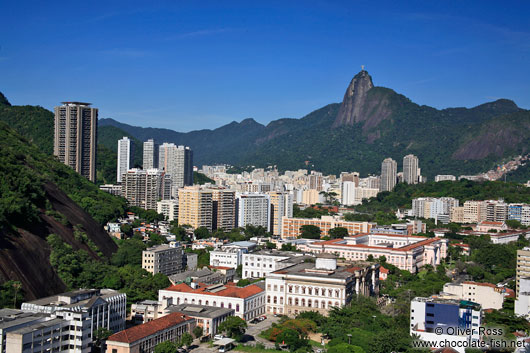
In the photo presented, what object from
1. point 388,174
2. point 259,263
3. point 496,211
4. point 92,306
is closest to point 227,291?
point 92,306

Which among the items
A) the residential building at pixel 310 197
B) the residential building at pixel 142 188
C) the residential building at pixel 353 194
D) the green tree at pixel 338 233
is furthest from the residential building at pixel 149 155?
the green tree at pixel 338 233

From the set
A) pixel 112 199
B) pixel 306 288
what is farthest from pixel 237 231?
pixel 306 288

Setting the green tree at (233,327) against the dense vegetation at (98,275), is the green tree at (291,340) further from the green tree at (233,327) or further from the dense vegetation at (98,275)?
the dense vegetation at (98,275)

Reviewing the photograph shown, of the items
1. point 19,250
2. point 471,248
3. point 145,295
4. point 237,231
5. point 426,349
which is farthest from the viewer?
point 237,231

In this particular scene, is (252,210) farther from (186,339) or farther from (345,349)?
(345,349)

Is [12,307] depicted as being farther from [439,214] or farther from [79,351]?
[439,214]

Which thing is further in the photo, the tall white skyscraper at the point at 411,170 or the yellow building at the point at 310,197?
the tall white skyscraper at the point at 411,170
